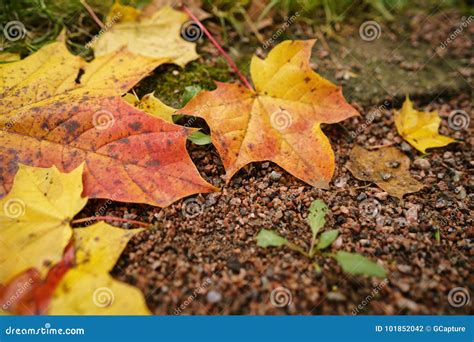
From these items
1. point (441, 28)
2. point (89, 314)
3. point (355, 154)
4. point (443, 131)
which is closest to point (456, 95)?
point (443, 131)

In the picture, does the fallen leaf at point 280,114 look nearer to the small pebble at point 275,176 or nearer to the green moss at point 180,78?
the small pebble at point 275,176

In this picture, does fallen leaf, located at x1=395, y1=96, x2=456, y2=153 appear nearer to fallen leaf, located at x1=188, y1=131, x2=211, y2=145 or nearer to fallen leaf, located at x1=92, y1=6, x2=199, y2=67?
fallen leaf, located at x1=188, y1=131, x2=211, y2=145

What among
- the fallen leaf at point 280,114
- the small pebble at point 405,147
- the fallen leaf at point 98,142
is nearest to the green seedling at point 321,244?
the fallen leaf at point 280,114

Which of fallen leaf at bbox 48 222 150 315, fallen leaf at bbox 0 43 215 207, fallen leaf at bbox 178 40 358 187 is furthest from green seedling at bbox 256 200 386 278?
fallen leaf at bbox 48 222 150 315

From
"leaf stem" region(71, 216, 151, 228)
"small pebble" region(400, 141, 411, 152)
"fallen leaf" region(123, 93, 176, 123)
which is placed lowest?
"leaf stem" region(71, 216, 151, 228)

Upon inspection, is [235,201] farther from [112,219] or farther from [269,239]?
[112,219]

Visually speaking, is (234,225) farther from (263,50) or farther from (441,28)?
(441,28)
